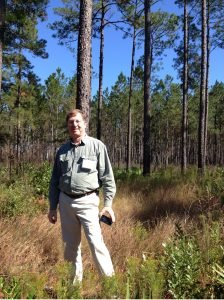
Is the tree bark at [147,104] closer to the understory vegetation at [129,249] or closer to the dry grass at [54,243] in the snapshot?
the understory vegetation at [129,249]

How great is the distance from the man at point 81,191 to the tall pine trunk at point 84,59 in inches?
116

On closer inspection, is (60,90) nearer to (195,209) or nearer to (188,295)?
(195,209)

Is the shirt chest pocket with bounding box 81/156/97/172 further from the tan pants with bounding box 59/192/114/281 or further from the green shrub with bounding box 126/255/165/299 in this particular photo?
the green shrub with bounding box 126/255/165/299

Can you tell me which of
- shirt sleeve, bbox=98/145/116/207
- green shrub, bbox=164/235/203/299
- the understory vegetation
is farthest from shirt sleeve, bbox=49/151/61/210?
green shrub, bbox=164/235/203/299

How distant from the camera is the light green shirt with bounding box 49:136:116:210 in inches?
167

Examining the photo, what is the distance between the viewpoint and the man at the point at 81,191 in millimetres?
4219

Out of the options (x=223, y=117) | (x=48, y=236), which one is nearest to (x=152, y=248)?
(x=48, y=236)

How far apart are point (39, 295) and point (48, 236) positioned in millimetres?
2381

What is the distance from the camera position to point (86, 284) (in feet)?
13.9

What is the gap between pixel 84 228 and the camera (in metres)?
4.26

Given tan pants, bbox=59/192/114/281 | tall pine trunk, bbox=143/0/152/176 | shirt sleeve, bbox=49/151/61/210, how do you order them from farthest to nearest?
tall pine trunk, bbox=143/0/152/176, shirt sleeve, bbox=49/151/61/210, tan pants, bbox=59/192/114/281

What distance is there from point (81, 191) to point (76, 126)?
66 cm

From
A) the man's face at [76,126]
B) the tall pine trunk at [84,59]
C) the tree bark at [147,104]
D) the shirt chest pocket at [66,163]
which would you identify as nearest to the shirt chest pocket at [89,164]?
the shirt chest pocket at [66,163]

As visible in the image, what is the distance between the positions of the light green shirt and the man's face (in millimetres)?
85
